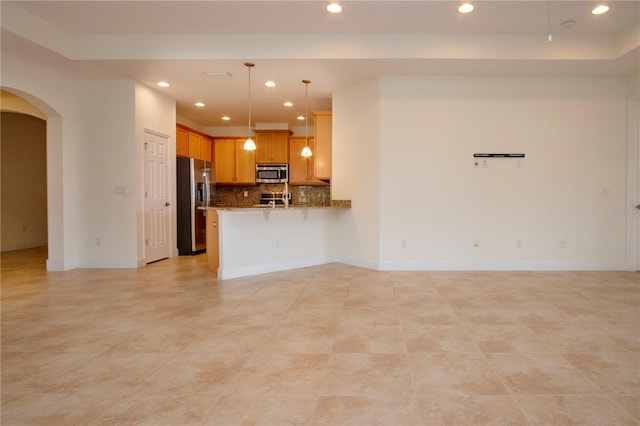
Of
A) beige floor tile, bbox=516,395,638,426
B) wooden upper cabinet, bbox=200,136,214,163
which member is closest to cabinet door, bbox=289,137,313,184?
wooden upper cabinet, bbox=200,136,214,163

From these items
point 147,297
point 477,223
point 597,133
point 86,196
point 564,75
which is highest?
point 564,75

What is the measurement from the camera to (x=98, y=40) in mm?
4582

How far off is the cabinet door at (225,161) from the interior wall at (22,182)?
4161 mm

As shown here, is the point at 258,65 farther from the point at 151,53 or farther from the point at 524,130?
the point at 524,130

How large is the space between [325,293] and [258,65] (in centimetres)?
315

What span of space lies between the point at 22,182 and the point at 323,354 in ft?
29.9

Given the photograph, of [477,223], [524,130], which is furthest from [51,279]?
[524,130]

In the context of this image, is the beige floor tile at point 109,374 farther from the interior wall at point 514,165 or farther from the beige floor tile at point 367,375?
the interior wall at point 514,165

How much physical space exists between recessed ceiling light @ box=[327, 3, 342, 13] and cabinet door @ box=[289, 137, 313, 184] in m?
4.70

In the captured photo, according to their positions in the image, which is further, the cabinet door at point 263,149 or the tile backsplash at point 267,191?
the tile backsplash at point 267,191

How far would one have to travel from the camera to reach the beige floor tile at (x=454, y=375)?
6.32ft

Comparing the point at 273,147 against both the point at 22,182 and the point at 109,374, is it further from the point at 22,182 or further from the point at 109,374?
the point at 109,374

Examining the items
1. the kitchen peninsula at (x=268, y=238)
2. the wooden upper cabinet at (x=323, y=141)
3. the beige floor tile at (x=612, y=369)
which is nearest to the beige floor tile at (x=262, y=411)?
the beige floor tile at (x=612, y=369)

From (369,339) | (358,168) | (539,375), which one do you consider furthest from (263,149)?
(539,375)
